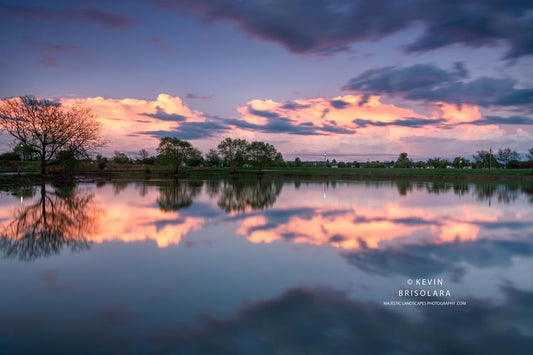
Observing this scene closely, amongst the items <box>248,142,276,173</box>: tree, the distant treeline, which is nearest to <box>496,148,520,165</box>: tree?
the distant treeline

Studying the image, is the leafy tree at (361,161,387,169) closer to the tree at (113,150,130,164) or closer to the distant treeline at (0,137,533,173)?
the distant treeline at (0,137,533,173)

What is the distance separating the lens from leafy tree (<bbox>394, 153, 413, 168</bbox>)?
152 meters

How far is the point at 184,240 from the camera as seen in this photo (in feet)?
40.2

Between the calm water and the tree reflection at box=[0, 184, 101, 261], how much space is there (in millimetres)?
70

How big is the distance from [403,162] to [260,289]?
6270 inches

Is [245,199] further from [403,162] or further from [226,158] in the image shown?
[403,162]

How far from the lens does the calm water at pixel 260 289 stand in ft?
17.5

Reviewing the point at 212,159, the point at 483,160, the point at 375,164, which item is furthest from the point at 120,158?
the point at 483,160

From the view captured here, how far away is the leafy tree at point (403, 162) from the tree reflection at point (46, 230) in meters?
149

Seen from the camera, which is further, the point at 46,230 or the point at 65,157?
the point at 65,157

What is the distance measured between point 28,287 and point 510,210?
82.3ft

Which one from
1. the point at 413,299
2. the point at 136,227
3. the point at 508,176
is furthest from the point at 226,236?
the point at 508,176

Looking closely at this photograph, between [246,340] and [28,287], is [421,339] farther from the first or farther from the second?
[28,287]

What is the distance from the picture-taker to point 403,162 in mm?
155125
